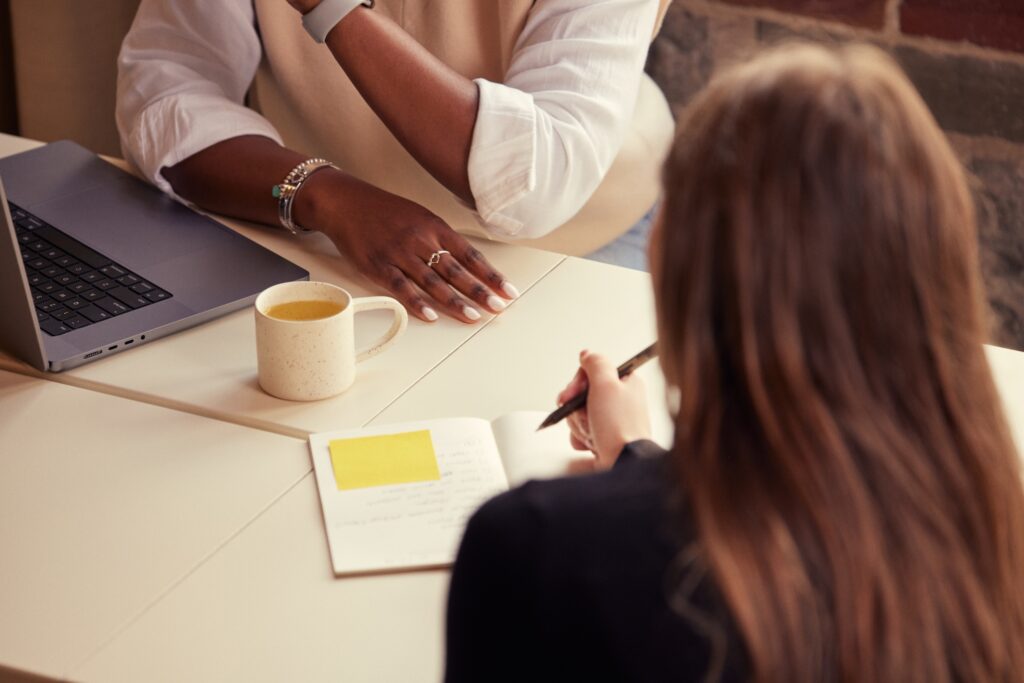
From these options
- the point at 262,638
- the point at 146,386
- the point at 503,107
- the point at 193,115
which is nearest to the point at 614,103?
the point at 503,107

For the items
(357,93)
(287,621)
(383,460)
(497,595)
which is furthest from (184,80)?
(497,595)

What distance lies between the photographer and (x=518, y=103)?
4.52ft

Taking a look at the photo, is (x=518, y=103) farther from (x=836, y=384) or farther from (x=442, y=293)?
(x=836, y=384)

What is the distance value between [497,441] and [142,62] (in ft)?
2.67

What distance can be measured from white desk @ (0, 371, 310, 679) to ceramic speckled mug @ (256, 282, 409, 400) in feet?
0.21

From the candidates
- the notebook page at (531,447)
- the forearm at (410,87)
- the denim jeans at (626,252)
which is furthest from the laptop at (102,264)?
the denim jeans at (626,252)

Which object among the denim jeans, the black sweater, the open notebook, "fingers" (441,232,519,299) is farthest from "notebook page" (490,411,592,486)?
the denim jeans

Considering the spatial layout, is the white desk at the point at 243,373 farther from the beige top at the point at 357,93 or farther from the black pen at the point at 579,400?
the beige top at the point at 357,93

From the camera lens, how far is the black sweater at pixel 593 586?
0.60 meters

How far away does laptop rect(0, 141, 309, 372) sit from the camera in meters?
1.13

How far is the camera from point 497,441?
3.44 ft

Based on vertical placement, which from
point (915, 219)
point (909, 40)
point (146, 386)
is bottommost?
point (909, 40)

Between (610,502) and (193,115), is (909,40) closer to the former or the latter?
(193,115)

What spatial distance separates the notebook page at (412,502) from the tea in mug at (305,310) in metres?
0.14
